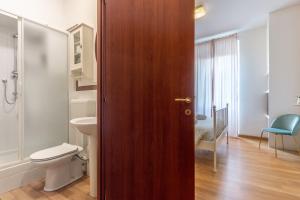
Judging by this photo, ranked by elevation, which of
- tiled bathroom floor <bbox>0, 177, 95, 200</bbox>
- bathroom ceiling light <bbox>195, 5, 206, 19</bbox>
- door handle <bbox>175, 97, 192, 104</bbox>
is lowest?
tiled bathroom floor <bbox>0, 177, 95, 200</bbox>

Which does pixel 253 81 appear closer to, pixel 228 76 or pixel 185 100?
pixel 228 76

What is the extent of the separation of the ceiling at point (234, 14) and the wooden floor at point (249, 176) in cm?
263

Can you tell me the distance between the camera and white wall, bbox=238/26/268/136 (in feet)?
13.6

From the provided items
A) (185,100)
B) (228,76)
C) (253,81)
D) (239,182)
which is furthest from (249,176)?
(228,76)

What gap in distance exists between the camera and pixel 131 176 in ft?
4.13

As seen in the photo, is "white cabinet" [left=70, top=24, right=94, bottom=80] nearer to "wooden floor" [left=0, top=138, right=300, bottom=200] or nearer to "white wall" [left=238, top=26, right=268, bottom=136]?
"wooden floor" [left=0, top=138, right=300, bottom=200]

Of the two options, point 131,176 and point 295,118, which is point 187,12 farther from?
point 295,118

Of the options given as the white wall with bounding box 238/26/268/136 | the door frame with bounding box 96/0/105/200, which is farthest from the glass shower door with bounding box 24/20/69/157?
the white wall with bounding box 238/26/268/136

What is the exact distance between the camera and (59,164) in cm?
202

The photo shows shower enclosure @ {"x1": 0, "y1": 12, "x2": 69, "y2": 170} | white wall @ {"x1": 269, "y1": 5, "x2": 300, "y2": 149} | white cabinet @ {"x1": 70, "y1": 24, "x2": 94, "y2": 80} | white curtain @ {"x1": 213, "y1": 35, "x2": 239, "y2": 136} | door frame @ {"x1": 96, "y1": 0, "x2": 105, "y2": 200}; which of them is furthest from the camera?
white curtain @ {"x1": 213, "y1": 35, "x2": 239, "y2": 136}

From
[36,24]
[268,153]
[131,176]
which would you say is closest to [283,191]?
[268,153]

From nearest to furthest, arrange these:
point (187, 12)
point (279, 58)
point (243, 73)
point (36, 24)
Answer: point (187, 12)
point (36, 24)
point (279, 58)
point (243, 73)

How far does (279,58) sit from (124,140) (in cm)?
363

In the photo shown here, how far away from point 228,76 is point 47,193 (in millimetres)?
4400
